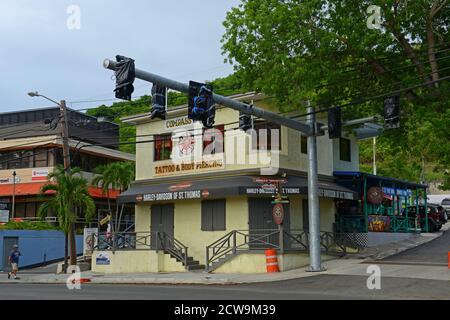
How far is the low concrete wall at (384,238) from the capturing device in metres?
29.3

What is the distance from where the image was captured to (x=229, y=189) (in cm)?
2494

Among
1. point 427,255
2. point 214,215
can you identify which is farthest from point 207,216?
point 427,255

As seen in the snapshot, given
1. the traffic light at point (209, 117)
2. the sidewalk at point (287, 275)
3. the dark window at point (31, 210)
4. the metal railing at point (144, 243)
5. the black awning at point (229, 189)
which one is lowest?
the sidewalk at point (287, 275)

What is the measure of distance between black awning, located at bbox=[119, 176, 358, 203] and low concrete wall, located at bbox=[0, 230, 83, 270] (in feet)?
36.2

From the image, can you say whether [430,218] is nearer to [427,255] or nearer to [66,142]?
[427,255]

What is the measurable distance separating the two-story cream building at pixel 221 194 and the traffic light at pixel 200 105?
8398 millimetres

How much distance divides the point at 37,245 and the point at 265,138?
1937 cm

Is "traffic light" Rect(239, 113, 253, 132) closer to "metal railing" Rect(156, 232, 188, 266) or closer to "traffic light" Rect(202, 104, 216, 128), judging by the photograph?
"traffic light" Rect(202, 104, 216, 128)

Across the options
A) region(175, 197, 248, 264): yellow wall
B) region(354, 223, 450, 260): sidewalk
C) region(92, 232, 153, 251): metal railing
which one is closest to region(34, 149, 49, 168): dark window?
region(92, 232, 153, 251): metal railing

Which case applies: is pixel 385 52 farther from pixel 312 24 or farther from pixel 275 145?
pixel 275 145

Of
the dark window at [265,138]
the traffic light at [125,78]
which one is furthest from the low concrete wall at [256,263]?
the traffic light at [125,78]

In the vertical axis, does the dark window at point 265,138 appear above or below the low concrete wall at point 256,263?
above

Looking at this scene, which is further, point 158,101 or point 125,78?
point 158,101

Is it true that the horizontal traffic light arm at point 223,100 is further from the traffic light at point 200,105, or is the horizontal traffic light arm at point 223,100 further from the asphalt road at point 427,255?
the asphalt road at point 427,255
